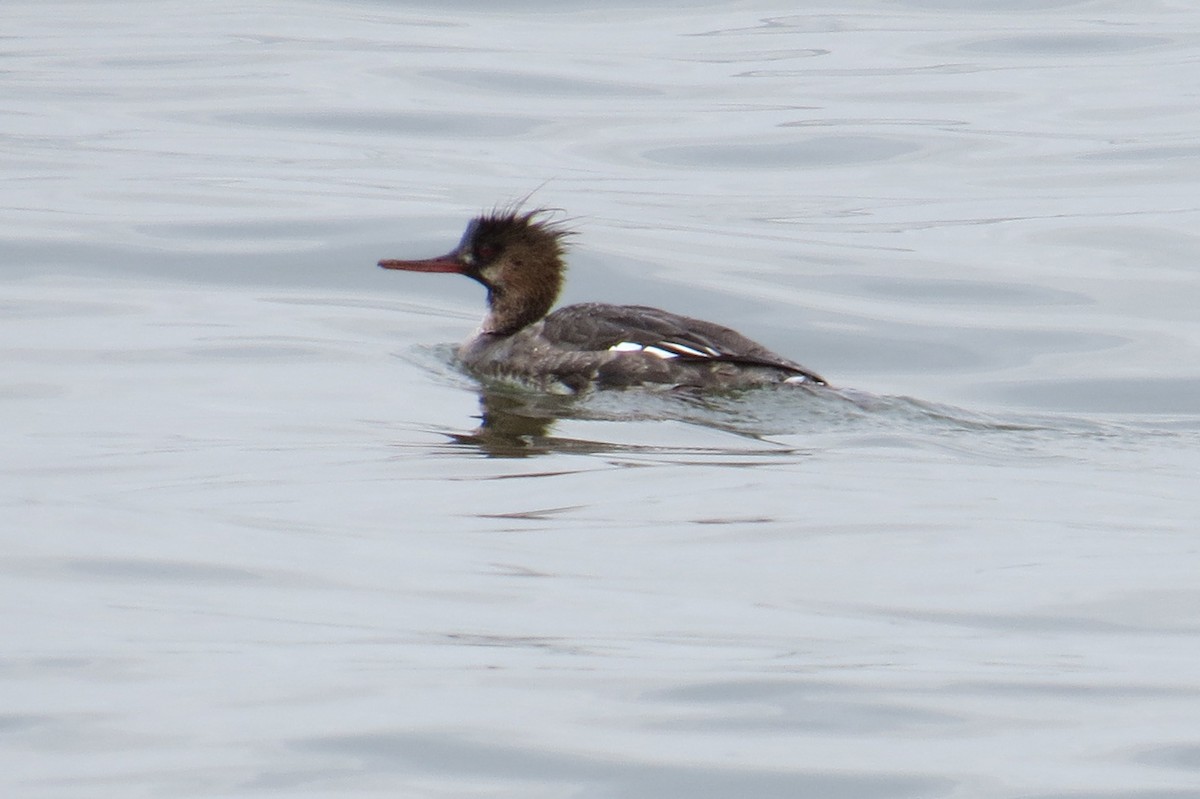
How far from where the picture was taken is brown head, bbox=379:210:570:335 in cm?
1122

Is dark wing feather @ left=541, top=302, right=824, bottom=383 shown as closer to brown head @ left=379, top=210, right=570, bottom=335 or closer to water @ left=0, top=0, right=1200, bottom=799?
water @ left=0, top=0, right=1200, bottom=799

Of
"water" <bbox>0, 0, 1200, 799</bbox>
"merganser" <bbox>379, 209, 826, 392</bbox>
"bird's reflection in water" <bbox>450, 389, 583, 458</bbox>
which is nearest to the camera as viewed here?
"water" <bbox>0, 0, 1200, 799</bbox>

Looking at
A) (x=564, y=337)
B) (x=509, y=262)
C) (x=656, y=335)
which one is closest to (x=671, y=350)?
(x=656, y=335)

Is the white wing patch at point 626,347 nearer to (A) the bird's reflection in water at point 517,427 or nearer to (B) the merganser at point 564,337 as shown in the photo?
(B) the merganser at point 564,337

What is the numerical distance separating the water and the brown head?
64 centimetres

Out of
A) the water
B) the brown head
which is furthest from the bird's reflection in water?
the brown head

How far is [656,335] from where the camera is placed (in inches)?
386

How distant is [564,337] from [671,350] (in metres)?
0.75

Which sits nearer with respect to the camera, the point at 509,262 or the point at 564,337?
the point at 564,337

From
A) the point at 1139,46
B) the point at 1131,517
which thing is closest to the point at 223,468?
the point at 1131,517

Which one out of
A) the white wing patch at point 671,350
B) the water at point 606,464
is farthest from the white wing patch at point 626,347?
the water at point 606,464

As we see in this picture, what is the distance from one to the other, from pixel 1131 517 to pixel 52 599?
3.67 m

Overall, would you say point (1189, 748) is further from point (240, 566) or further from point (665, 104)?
point (665, 104)

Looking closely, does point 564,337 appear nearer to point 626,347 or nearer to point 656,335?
point 626,347
